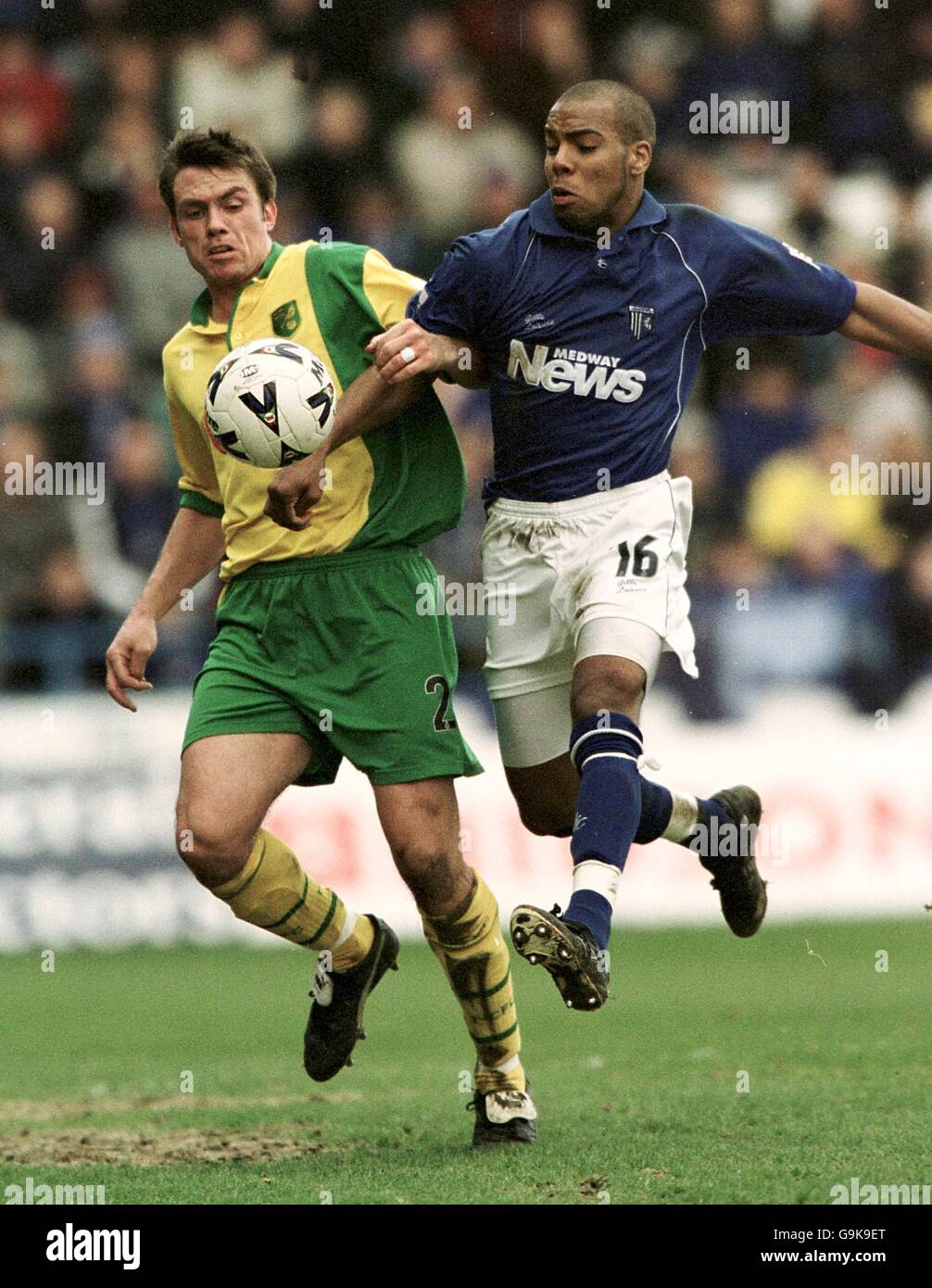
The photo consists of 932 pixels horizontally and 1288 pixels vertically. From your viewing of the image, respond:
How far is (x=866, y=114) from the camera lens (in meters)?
14.0

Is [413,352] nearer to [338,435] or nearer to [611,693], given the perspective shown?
[338,435]

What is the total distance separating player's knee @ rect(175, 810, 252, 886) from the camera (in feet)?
19.1

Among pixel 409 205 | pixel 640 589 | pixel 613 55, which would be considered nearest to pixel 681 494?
pixel 640 589

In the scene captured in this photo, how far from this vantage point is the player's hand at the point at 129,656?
6.18m

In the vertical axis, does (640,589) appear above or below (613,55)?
below

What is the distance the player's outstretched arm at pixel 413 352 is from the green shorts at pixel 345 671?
0.57 metres

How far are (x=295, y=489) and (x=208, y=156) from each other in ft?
3.51

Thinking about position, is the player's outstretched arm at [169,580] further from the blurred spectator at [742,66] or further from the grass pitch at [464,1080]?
the blurred spectator at [742,66]

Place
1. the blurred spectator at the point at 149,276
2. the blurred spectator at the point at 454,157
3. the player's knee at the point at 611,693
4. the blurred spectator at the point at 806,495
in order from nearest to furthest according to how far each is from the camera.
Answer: the player's knee at the point at 611,693 → the blurred spectator at the point at 806,495 → the blurred spectator at the point at 149,276 → the blurred spectator at the point at 454,157

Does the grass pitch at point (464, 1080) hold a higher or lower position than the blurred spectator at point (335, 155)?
lower

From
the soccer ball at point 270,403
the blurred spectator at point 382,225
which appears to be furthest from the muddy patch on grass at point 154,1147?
the blurred spectator at point 382,225

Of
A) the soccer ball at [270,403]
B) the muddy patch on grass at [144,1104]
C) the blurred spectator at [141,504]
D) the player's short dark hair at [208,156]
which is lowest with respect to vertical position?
the muddy patch on grass at [144,1104]
